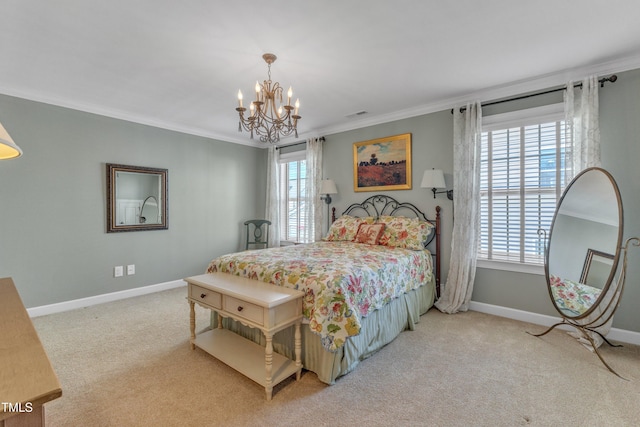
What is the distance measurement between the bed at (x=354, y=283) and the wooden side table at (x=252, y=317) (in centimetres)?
10

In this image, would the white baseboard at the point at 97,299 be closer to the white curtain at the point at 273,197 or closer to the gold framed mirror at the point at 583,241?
the white curtain at the point at 273,197

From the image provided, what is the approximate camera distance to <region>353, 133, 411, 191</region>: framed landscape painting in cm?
401

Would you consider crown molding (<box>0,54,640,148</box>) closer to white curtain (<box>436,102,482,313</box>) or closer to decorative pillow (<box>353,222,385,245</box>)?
white curtain (<box>436,102,482,313</box>)

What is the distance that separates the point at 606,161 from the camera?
9.00 ft

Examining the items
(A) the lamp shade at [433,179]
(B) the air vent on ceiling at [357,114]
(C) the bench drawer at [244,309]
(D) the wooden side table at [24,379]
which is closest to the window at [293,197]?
(B) the air vent on ceiling at [357,114]

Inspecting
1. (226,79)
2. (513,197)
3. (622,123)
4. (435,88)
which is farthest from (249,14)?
(622,123)

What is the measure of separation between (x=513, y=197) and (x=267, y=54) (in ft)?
9.64

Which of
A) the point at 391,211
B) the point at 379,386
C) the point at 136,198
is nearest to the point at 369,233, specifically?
the point at 391,211

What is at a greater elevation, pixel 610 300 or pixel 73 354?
pixel 610 300

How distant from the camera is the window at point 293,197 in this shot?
526 centimetres

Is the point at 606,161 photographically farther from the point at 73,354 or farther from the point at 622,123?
the point at 73,354

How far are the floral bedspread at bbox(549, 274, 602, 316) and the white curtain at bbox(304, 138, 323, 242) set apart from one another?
304cm

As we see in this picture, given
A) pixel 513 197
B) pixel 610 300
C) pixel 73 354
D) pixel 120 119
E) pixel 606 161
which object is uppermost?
pixel 120 119

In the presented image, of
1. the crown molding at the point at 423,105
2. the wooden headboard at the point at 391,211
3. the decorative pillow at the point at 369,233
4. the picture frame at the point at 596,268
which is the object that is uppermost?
the crown molding at the point at 423,105
